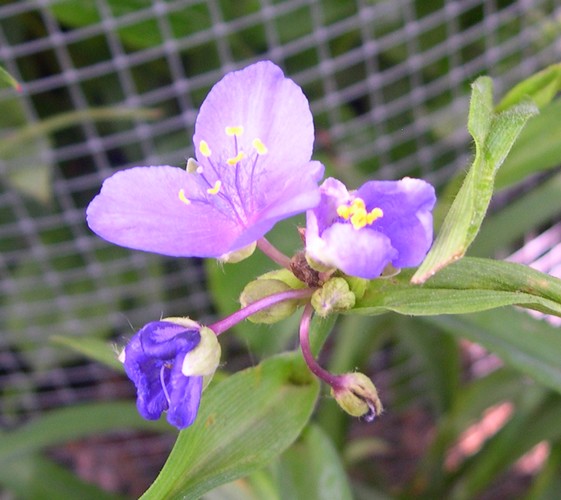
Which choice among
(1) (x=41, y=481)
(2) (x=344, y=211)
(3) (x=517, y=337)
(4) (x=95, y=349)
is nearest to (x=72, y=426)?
(1) (x=41, y=481)

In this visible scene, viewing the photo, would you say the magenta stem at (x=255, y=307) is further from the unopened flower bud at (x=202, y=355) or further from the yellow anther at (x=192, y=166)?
the yellow anther at (x=192, y=166)

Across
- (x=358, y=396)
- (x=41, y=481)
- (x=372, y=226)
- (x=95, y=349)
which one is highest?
(x=372, y=226)

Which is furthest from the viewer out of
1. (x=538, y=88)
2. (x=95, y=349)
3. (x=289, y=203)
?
(x=95, y=349)

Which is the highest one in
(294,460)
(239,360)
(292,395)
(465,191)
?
(465,191)

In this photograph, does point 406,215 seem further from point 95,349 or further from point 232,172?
point 95,349

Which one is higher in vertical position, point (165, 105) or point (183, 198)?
point (183, 198)

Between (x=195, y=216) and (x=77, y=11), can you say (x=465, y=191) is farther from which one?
(x=77, y=11)

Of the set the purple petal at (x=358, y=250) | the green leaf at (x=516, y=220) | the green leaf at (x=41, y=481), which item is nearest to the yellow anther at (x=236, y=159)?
the purple petal at (x=358, y=250)

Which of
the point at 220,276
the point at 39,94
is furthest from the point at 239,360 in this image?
the point at 39,94
